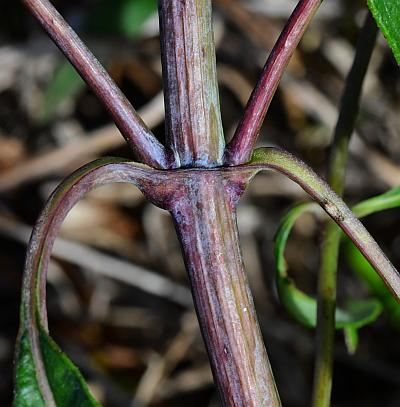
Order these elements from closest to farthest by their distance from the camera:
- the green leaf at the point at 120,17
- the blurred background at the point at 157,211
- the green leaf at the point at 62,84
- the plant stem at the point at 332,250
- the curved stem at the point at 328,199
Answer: the curved stem at the point at 328,199 → the plant stem at the point at 332,250 → the green leaf at the point at 120,17 → the green leaf at the point at 62,84 → the blurred background at the point at 157,211

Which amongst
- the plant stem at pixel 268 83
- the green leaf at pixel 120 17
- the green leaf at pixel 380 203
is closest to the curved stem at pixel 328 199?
the plant stem at pixel 268 83

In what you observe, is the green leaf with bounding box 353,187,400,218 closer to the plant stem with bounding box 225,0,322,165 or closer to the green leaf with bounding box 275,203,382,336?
the green leaf with bounding box 275,203,382,336

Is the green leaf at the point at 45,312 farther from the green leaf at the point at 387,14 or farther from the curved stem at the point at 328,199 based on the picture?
the green leaf at the point at 387,14

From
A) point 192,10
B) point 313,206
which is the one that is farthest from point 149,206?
point 192,10

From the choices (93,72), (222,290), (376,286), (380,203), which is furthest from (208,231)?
(376,286)

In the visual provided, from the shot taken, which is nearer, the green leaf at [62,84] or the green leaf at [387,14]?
the green leaf at [387,14]

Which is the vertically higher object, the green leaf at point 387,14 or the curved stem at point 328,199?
the green leaf at point 387,14

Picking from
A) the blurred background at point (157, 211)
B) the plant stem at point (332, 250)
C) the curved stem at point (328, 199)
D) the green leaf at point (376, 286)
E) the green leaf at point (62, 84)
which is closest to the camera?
the curved stem at point (328, 199)

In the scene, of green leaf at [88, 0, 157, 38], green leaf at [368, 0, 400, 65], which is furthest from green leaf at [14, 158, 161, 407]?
green leaf at [88, 0, 157, 38]
